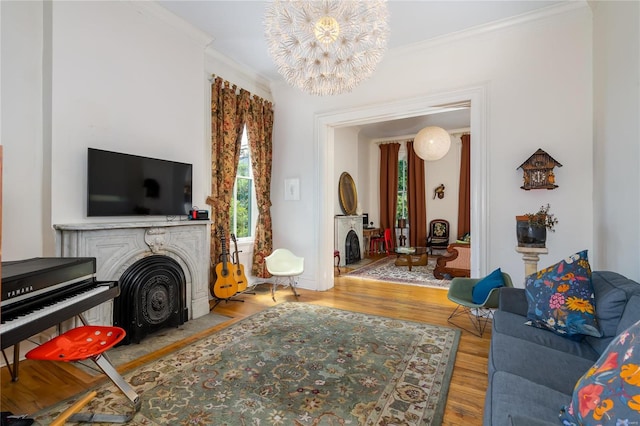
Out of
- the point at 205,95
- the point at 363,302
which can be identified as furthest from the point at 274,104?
the point at 363,302

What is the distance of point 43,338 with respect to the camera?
261 cm

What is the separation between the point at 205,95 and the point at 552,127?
4.23 metres

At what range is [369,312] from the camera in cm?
376

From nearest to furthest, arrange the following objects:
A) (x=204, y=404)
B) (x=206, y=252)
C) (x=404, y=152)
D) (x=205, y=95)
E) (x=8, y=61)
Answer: (x=204, y=404) < (x=8, y=61) < (x=206, y=252) < (x=205, y=95) < (x=404, y=152)

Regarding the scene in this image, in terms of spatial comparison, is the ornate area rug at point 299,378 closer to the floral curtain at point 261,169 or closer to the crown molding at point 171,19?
the floral curtain at point 261,169

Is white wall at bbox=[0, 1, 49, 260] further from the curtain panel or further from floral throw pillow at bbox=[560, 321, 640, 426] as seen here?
floral throw pillow at bbox=[560, 321, 640, 426]

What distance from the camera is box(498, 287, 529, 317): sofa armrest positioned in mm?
2354

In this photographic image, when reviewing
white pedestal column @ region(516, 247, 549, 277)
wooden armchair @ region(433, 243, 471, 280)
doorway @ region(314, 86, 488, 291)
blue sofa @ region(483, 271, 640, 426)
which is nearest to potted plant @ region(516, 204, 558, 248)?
white pedestal column @ region(516, 247, 549, 277)

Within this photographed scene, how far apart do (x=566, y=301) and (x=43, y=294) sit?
3.31 meters

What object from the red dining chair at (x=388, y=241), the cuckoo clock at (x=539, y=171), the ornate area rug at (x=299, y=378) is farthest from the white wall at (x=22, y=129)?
the red dining chair at (x=388, y=241)

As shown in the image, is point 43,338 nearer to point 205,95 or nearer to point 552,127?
point 205,95

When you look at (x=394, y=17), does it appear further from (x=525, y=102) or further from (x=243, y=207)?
(x=243, y=207)

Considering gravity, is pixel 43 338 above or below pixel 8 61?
below

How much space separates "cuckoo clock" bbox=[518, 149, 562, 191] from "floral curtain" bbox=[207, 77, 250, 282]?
12.2ft
